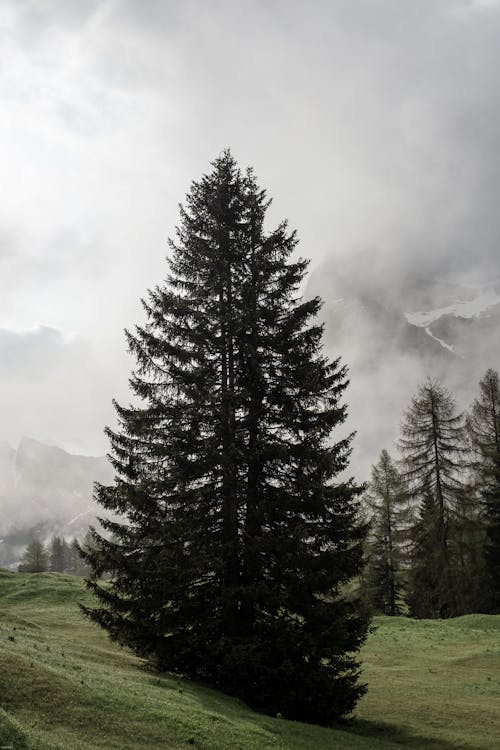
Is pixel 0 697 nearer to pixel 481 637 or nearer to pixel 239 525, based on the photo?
pixel 239 525

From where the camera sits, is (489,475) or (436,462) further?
(489,475)

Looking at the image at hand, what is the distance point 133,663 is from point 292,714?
5530mm

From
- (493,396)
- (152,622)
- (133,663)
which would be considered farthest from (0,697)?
(493,396)

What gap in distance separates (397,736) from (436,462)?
30204 millimetres

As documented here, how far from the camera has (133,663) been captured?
17875mm

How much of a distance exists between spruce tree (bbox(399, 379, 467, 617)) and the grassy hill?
14.7 m

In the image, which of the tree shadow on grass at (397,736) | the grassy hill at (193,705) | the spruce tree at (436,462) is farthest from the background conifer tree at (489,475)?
the tree shadow on grass at (397,736)

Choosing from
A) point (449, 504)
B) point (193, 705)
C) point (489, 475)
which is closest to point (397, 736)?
point (193, 705)

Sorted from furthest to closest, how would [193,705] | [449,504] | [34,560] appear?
[34,560]
[449,504]
[193,705]

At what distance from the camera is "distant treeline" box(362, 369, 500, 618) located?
4212cm

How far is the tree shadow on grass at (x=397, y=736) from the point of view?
1527 cm

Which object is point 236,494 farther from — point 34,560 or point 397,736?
point 34,560

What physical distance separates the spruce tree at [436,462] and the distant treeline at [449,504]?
0.08 meters

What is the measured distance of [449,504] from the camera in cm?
4375
